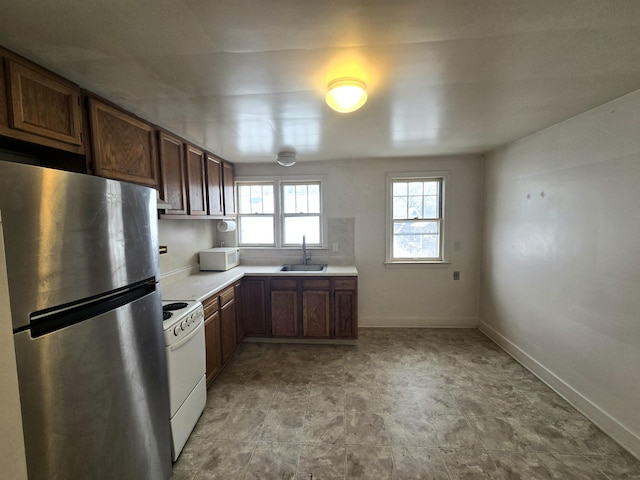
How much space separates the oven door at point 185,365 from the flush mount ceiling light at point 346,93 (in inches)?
71.1

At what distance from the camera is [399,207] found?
12.1 ft

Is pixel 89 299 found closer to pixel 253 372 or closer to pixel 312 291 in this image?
pixel 253 372

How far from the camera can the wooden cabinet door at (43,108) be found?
118 centimetres

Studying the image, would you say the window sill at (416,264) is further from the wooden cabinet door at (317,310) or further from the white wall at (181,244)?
the white wall at (181,244)

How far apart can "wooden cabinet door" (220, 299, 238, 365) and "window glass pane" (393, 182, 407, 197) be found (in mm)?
2575

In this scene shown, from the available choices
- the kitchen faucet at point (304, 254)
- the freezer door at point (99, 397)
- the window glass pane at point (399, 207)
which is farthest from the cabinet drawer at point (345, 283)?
the freezer door at point (99, 397)

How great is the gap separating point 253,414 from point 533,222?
122 inches

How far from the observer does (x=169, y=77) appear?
1.44 metres

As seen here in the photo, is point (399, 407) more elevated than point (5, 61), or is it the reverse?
point (5, 61)

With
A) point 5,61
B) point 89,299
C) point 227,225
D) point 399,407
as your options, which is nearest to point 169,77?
point 5,61

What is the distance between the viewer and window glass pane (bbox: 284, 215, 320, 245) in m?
3.80

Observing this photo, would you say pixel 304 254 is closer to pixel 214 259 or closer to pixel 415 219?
pixel 214 259

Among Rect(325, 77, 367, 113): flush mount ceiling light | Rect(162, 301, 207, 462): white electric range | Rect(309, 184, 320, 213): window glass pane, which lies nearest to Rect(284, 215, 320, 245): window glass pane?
Rect(309, 184, 320, 213): window glass pane

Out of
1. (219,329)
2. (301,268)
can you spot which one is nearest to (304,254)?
(301,268)
